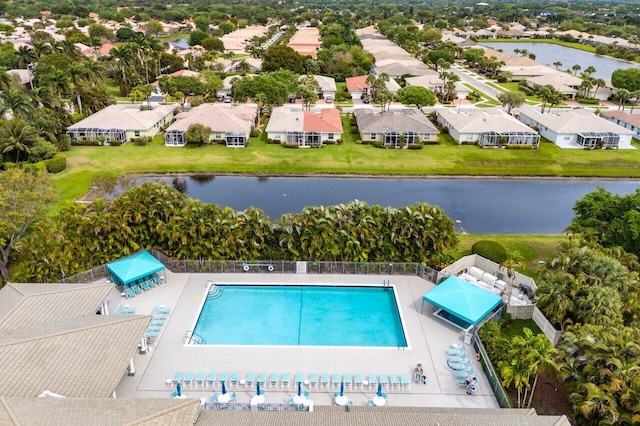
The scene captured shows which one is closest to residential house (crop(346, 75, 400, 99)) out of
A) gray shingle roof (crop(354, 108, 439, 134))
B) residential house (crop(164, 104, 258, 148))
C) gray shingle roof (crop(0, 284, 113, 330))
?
gray shingle roof (crop(354, 108, 439, 134))

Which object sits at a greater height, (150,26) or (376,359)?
(150,26)

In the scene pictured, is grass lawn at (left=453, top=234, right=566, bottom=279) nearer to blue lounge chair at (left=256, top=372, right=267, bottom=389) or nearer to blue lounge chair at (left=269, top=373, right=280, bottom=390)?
blue lounge chair at (left=269, top=373, right=280, bottom=390)

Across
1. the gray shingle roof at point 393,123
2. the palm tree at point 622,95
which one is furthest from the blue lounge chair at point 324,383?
the palm tree at point 622,95

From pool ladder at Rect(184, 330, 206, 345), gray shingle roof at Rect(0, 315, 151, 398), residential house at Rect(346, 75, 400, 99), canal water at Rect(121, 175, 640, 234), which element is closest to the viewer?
gray shingle roof at Rect(0, 315, 151, 398)

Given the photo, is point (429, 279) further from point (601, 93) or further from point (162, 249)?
point (601, 93)

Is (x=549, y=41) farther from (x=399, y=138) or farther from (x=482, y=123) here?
(x=399, y=138)

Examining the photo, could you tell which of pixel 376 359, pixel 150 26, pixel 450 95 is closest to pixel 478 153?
pixel 450 95
